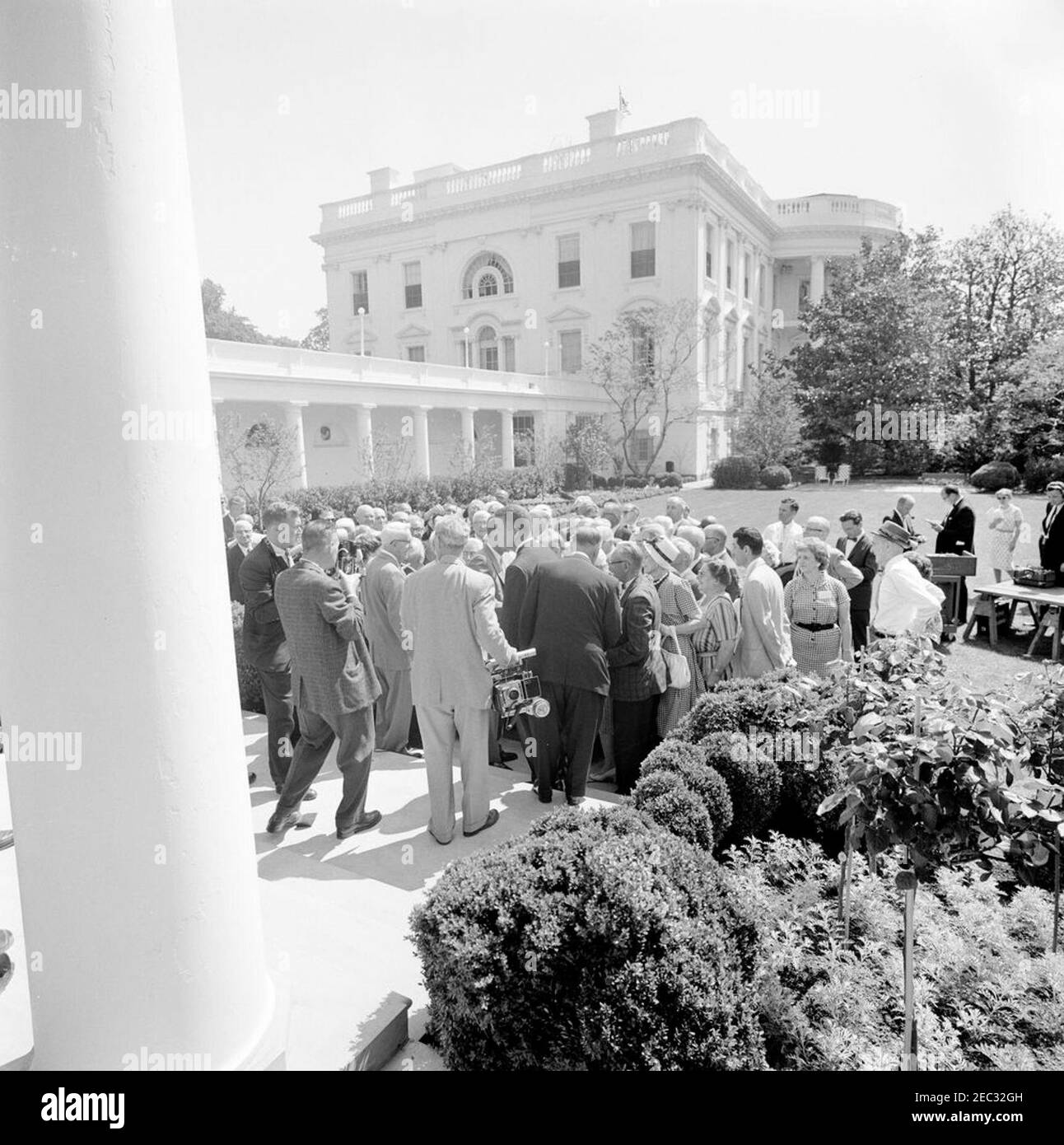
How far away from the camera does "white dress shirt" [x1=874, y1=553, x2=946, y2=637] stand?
6738 mm

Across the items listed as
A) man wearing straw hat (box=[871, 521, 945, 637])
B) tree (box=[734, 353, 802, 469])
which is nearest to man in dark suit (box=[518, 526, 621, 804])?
man wearing straw hat (box=[871, 521, 945, 637])

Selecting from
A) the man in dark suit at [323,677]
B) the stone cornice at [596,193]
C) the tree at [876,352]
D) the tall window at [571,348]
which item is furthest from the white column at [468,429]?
the man in dark suit at [323,677]

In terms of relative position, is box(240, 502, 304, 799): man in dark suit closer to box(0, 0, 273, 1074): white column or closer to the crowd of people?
the crowd of people

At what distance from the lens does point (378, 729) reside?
729 cm

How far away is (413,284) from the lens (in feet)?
161

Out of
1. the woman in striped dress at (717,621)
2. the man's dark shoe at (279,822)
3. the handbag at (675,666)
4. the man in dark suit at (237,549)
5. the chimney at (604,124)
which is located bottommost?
the man's dark shoe at (279,822)

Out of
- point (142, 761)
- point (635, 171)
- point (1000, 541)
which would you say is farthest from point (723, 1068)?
point (635, 171)

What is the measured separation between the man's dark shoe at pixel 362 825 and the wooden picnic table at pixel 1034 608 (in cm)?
825

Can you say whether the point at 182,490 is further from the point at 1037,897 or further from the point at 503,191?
the point at 503,191

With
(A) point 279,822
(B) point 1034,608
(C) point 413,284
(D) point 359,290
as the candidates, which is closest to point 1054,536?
(B) point 1034,608

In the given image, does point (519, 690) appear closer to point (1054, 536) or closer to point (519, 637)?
point (519, 637)

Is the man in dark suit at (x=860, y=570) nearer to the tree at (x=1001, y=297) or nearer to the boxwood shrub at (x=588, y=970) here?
the boxwood shrub at (x=588, y=970)

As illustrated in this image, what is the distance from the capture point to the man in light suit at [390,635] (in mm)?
6684

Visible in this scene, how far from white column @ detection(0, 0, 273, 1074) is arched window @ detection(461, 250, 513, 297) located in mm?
46136
